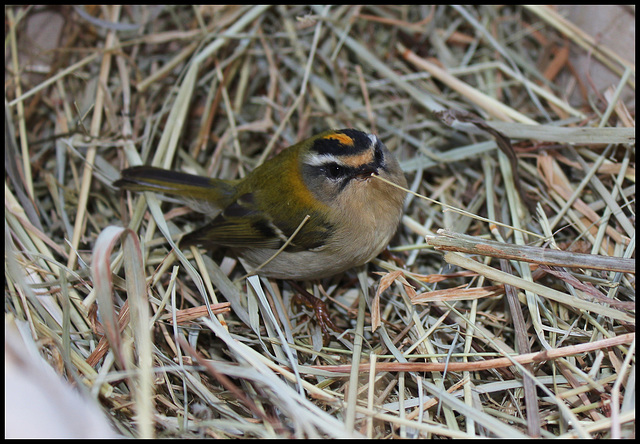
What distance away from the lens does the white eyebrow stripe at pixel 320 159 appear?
7.08ft

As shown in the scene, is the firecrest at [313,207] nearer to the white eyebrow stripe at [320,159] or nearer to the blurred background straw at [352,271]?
the white eyebrow stripe at [320,159]

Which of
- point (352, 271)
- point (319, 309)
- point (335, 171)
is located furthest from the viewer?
point (352, 271)

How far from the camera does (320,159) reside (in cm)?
222

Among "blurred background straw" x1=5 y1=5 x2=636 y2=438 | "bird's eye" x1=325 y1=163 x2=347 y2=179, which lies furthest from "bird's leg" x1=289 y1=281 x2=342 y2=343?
"bird's eye" x1=325 y1=163 x2=347 y2=179

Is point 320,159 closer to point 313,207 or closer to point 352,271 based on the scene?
point 313,207

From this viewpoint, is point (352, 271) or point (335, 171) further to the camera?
point (352, 271)

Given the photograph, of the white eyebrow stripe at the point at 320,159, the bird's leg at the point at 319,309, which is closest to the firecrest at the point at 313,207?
the white eyebrow stripe at the point at 320,159

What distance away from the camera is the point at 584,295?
6.56ft

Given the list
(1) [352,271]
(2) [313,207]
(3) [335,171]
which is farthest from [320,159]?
(1) [352,271]

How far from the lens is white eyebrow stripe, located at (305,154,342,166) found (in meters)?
2.16

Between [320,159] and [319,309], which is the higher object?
[320,159]

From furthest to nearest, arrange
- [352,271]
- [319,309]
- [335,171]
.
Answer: [352,271], [319,309], [335,171]

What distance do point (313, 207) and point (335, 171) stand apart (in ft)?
0.69

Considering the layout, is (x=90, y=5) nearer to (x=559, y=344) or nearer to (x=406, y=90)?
(x=406, y=90)
